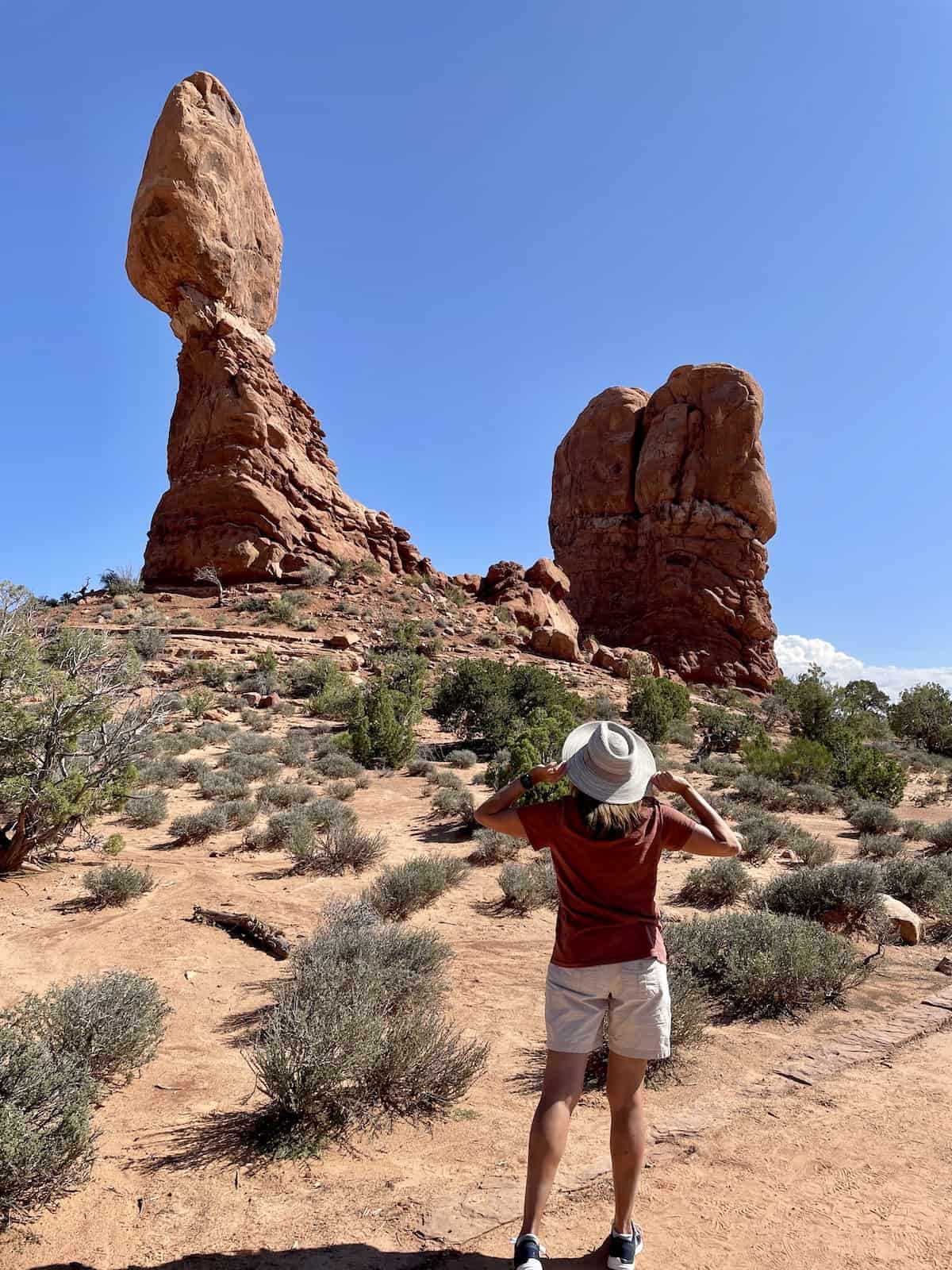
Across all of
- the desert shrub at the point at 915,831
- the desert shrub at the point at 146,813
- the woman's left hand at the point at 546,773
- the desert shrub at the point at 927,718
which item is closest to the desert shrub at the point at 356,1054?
the woman's left hand at the point at 546,773

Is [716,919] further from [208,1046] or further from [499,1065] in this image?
[208,1046]

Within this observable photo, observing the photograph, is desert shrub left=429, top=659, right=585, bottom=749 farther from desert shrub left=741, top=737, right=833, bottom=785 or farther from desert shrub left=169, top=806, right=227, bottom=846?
desert shrub left=169, top=806, right=227, bottom=846

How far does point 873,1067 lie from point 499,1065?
226 cm

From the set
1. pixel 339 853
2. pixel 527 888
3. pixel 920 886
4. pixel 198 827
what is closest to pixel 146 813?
pixel 198 827

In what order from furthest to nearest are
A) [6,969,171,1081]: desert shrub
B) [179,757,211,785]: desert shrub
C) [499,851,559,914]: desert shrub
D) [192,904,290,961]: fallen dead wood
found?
[179,757,211,785]: desert shrub → [499,851,559,914]: desert shrub → [192,904,290,961]: fallen dead wood → [6,969,171,1081]: desert shrub

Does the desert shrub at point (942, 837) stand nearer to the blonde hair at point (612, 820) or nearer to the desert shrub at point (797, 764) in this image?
the desert shrub at point (797, 764)

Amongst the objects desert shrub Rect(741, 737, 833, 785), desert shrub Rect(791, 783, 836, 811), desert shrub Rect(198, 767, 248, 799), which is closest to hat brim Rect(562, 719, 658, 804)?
desert shrub Rect(198, 767, 248, 799)

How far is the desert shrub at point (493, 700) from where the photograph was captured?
1686cm

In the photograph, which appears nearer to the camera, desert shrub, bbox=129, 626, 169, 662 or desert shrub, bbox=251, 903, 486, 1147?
desert shrub, bbox=251, 903, 486, 1147

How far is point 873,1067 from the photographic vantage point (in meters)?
4.06

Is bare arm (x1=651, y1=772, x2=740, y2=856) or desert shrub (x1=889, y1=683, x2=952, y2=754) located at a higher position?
desert shrub (x1=889, y1=683, x2=952, y2=754)

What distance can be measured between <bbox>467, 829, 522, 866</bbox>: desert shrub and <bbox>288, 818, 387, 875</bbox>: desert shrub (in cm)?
120

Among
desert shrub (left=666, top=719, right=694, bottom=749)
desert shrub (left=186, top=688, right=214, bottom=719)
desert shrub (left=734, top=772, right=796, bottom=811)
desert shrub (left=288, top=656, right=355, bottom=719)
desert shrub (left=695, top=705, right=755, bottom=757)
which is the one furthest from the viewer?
desert shrub (left=666, top=719, right=694, bottom=749)

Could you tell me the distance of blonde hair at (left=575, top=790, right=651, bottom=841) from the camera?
2.27 metres
